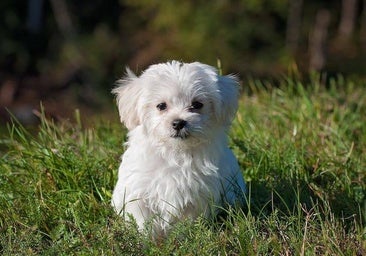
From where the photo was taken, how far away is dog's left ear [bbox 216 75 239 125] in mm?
4809

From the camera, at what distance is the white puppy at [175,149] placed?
468 centimetres

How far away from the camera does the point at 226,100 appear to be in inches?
190

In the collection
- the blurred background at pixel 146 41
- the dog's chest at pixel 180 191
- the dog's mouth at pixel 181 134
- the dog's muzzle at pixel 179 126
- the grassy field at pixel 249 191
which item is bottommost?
the blurred background at pixel 146 41

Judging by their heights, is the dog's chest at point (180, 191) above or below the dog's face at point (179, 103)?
below

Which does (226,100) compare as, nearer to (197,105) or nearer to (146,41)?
(197,105)

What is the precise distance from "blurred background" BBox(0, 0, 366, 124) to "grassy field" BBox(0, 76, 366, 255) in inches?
368

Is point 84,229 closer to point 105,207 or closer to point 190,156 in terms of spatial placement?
point 105,207

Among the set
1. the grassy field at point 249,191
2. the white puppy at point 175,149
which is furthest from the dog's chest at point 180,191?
the grassy field at point 249,191

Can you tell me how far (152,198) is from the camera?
471 centimetres

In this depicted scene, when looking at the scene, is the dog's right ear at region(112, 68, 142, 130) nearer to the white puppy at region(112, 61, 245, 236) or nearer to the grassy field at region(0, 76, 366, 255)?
the white puppy at region(112, 61, 245, 236)

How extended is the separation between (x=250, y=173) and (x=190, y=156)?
42.4 inches

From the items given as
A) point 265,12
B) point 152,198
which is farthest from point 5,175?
point 265,12

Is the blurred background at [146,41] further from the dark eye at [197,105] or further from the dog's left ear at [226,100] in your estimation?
the dark eye at [197,105]

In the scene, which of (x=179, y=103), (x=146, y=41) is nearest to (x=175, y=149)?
(x=179, y=103)
